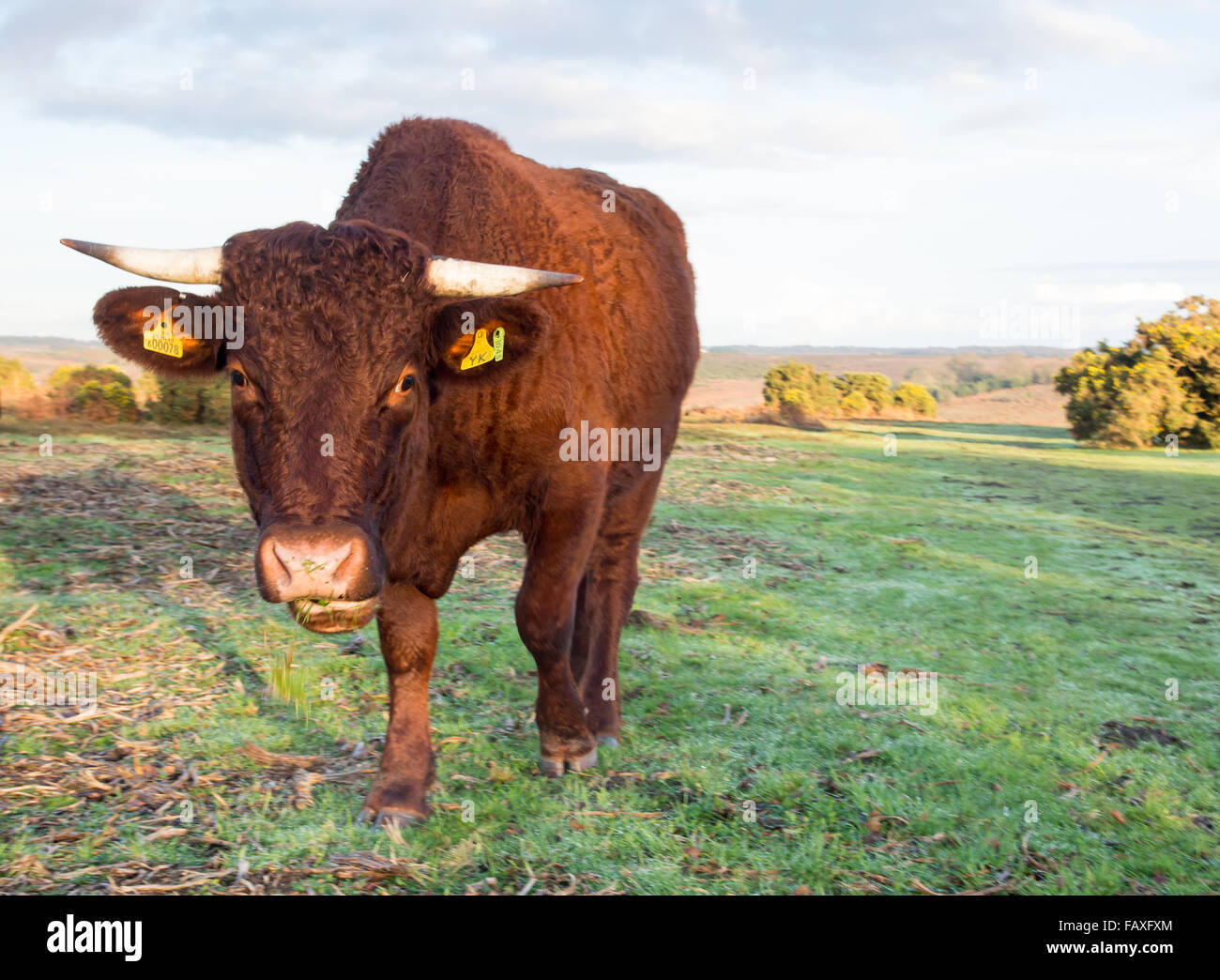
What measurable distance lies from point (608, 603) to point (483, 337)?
2372 mm

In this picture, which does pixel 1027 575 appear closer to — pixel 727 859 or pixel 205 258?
pixel 727 859

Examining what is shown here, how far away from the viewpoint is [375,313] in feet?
12.0

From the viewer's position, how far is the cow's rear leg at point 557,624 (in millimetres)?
4738

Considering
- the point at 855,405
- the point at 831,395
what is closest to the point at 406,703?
the point at 831,395

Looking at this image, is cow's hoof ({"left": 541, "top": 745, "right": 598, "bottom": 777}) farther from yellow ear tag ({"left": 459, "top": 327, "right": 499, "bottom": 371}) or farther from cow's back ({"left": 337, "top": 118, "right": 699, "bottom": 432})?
yellow ear tag ({"left": 459, "top": 327, "right": 499, "bottom": 371})

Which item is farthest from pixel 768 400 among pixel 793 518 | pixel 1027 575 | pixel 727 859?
pixel 727 859

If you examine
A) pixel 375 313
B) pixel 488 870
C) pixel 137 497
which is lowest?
pixel 488 870

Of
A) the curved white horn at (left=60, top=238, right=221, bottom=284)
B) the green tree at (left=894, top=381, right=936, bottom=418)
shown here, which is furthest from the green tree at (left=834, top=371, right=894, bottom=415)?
the curved white horn at (left=60, top=238, right=221, bottom=284)

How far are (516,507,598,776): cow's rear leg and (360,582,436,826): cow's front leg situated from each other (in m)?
0.48

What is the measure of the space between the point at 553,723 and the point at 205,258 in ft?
8.67

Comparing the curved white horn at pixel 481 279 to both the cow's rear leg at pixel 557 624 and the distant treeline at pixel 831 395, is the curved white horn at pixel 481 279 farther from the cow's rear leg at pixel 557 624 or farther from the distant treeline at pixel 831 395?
the distant treeline at pixel 831 395

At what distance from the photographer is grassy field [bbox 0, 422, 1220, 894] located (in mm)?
3945

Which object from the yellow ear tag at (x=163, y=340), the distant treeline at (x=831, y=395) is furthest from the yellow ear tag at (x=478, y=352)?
the distant treeline at (x=831, y=395)

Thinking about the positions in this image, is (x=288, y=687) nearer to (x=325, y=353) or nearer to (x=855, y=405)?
(x=325, y=353)
